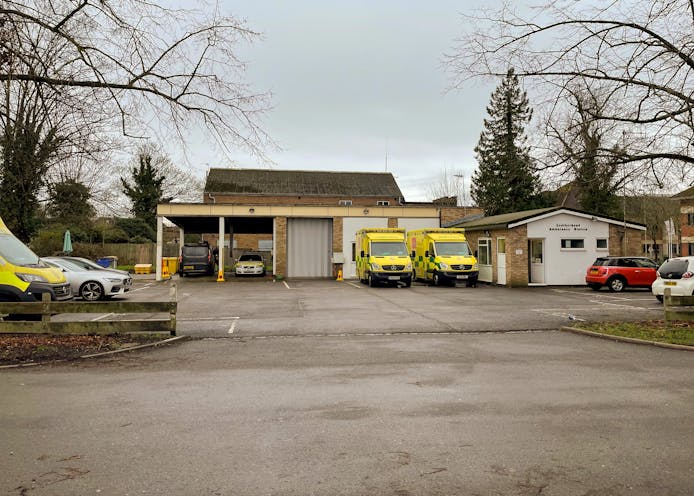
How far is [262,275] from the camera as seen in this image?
33969 millimetres

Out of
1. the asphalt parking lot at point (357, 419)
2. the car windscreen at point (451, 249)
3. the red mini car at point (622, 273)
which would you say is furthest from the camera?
the car windscreen at point (451, 249)

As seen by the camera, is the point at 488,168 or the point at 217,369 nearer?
the point at 217,369

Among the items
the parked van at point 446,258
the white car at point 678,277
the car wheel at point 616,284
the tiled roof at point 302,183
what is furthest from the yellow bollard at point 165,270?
the white car at point 678,277

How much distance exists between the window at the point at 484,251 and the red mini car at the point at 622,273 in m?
6.25

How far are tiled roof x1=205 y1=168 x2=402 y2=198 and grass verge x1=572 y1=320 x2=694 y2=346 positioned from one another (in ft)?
139

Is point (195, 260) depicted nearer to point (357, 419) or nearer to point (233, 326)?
point (233, 326)

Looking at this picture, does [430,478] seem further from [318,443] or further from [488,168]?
[488,168]

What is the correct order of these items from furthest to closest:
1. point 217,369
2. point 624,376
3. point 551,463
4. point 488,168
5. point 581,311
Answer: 1. point 488,168
2. point 581,311
3. point 217,369
4. point 624,376
5. point 551,463

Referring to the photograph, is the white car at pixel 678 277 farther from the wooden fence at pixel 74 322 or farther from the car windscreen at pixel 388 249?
the wooden fence at pixel 74 322

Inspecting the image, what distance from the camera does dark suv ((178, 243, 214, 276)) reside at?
32.6 metres

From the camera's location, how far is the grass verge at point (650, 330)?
10094 millimetres

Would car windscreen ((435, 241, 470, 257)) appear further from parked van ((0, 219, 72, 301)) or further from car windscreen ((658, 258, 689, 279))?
parked van ((0, 219, 72, 301))

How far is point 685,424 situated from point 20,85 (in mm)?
10463

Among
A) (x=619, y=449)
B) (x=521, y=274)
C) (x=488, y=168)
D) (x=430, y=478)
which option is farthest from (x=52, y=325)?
(x=488, y=168)
